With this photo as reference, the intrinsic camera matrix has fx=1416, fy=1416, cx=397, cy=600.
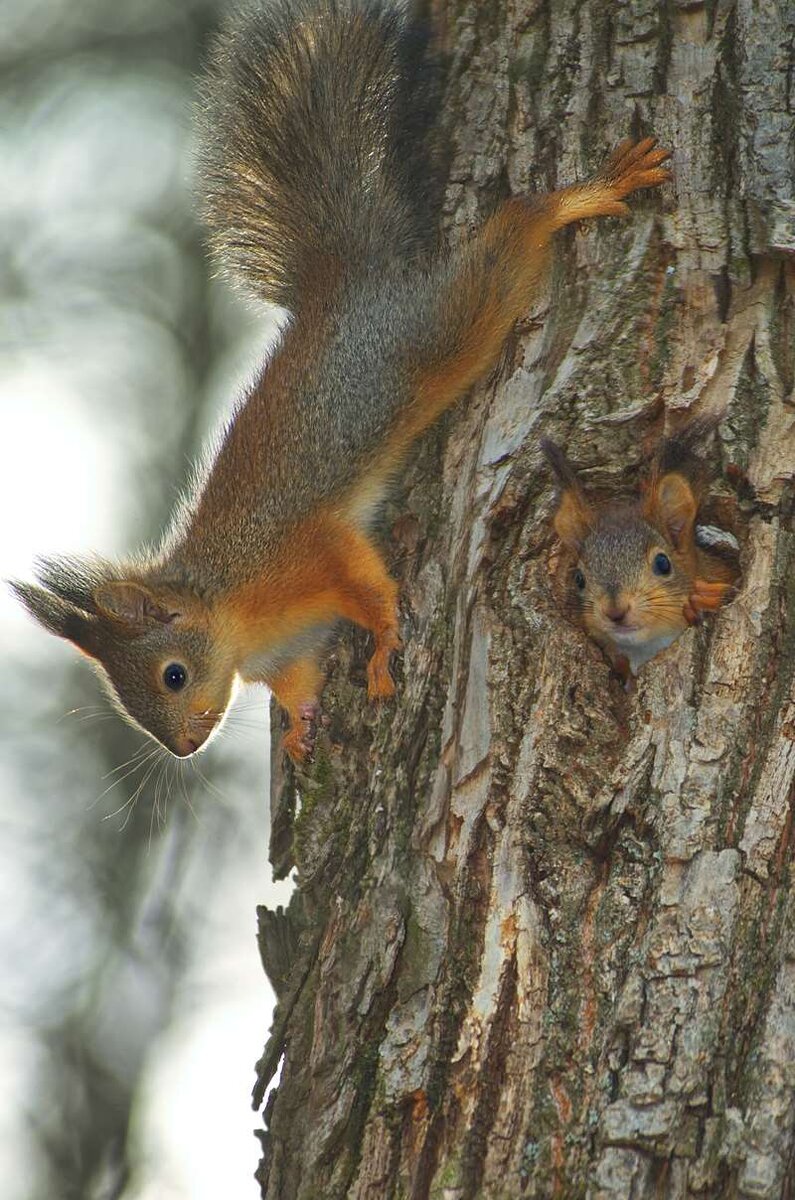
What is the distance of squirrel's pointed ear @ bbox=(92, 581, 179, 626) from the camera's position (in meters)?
3.95

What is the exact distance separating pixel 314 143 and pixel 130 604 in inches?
53.0

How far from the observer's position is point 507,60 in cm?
326

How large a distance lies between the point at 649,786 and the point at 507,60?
1.78 m

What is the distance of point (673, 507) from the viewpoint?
304 cm

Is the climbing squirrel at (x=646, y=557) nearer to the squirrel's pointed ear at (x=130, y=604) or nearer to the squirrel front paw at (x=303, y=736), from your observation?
the squirrel front paw at (x=303, y=736)

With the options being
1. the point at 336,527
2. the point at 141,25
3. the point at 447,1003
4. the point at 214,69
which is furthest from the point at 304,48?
the point at 447,1003

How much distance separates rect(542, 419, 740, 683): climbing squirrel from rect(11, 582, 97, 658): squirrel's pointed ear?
1.49m

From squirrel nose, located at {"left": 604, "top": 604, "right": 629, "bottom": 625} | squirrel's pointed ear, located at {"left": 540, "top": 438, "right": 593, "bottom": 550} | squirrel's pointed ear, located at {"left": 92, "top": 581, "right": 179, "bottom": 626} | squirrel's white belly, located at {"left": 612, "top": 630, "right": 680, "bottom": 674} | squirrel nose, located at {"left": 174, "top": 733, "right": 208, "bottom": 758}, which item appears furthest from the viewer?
squirrel's pointed ear, located at {"left": 92, "top": 581, "right": 179, "bottom": 626}

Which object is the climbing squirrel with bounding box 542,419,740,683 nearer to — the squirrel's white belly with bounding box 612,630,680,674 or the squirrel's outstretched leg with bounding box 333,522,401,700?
the squirrel's white belly with bounding box 612,630,680,674

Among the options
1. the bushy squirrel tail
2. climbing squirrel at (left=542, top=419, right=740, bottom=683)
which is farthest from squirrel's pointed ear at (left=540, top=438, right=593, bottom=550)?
the bushy squirrel tail

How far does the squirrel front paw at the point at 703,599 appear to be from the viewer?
2.80 m

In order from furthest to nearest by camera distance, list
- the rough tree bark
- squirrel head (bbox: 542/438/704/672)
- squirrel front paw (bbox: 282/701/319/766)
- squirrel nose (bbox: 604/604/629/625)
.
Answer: squirrel nose (bbox: 604/604/629/625)
squirrel front paw (bbox: 282/701/319/766)
squirrel head (bbox: 542/438/704/672)
the rough tree bark

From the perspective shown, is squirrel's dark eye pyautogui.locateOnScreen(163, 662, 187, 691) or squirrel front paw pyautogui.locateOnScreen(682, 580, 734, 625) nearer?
squirrel front paw pyautogui.locateOnScreen(682, 580, 734, 625)

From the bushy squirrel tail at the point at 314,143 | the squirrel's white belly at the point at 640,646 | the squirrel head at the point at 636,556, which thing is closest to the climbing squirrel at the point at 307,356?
the bushy squirrel tail at the point at 314,143
